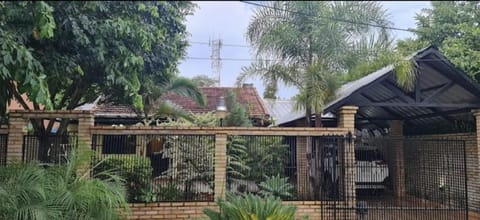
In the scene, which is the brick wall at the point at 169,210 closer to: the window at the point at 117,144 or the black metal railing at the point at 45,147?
the window at the point at 117,144

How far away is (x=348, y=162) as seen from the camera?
888 cm

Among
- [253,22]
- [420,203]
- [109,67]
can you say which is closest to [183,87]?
[253,22]

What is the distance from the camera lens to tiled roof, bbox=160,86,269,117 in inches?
689

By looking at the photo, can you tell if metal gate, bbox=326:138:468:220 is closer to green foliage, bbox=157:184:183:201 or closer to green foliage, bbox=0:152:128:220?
green foliage, bbox=157:184:183:201

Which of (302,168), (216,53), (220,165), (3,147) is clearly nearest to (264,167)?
(302,168)

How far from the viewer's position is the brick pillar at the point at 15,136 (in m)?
8.02

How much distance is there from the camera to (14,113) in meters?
→ 8.16

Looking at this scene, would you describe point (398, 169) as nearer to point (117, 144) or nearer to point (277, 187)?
point (277, 187)

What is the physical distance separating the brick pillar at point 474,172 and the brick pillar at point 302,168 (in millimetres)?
3533

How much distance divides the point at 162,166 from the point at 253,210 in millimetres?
3328

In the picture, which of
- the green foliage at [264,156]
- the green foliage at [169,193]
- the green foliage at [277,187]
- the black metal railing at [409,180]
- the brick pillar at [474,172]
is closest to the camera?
the green foliage at [169,193]

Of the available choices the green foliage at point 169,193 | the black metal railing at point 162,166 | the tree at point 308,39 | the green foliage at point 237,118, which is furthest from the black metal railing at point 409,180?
the green foliage at point 237,118

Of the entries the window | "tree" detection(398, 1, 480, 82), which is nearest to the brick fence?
the window

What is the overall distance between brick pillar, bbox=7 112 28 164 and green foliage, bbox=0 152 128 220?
124 cm
